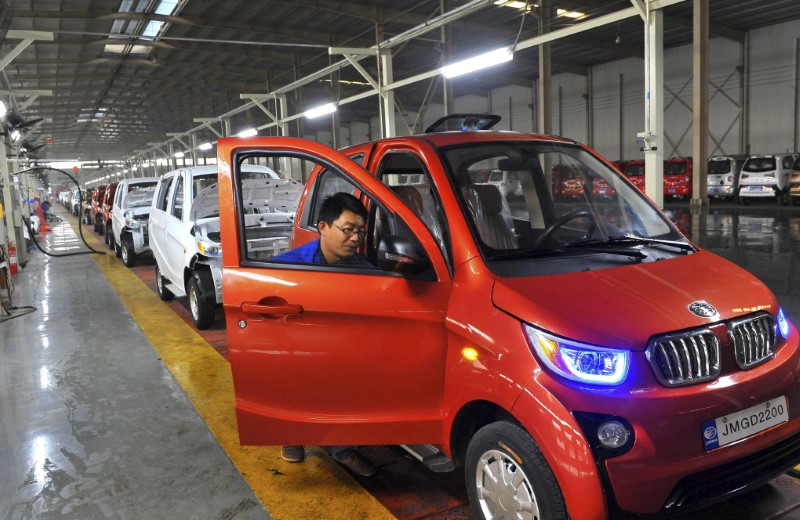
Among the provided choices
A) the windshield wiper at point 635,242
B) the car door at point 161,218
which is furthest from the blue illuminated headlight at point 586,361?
the car door at point 161,218

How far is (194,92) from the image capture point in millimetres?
28547

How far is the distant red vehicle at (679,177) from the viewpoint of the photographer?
2178cm

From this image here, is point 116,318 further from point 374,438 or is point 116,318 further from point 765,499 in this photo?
point 765,499

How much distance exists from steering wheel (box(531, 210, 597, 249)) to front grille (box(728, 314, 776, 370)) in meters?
0.81

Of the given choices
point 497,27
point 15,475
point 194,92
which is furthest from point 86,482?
point 194,92

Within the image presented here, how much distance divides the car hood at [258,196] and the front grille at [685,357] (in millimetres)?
4979

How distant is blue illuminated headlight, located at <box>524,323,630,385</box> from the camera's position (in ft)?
6.48

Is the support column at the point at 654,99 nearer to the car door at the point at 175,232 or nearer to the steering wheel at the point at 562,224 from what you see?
the car door at the point at 175,232

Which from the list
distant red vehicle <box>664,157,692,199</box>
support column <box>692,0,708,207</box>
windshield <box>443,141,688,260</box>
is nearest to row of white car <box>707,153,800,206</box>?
distant red vehicle <box>664,157,692,199</box>

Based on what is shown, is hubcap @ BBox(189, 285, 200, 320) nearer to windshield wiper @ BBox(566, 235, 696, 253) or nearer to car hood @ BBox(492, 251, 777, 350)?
windshield wiper @ BBox(566, 235, 696, 253)

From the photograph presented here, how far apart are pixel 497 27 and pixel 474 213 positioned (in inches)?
757

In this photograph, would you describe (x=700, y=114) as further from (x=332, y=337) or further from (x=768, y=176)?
(x=332, y=337)

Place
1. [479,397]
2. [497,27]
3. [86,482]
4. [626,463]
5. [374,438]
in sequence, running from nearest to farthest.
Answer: [626,463]
[479,397]
[374,438]
[86,482]
[497,27]

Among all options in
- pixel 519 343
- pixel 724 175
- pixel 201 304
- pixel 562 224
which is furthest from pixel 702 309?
pixel 724 175
